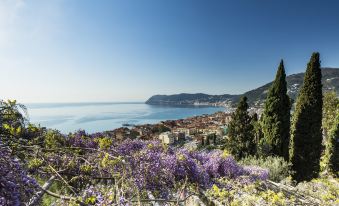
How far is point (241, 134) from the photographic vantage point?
1376 centimetres

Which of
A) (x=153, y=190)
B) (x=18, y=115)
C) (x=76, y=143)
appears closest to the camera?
(x=18, y=115)

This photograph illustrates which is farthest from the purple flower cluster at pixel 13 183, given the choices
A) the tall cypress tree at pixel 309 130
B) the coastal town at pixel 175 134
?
the tall cypress tree at pixel 309 130

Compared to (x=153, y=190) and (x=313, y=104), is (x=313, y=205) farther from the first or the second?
(x=313, y=104)

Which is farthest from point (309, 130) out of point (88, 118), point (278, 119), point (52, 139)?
point (88, 118)

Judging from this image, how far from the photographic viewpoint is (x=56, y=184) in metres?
3.79

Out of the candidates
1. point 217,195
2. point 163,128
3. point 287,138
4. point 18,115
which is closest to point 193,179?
point 217,195

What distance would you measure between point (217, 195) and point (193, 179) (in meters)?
0.56

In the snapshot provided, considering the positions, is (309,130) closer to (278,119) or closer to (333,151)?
(333,151)

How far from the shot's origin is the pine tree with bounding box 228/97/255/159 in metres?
13.6

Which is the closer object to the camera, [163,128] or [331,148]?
[331,148]

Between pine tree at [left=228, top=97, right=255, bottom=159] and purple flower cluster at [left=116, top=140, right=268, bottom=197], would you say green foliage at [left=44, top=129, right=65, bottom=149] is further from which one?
pine tree at [left=228, top=97, right=255, bottom=159]

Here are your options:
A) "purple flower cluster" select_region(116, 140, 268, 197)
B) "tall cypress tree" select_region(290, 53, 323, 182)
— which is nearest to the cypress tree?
"tall cypress tree" select_region(290, 53, 323, 182)

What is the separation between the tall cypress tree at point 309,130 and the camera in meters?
13.4

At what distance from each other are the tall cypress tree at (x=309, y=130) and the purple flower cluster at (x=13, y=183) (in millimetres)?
15228
